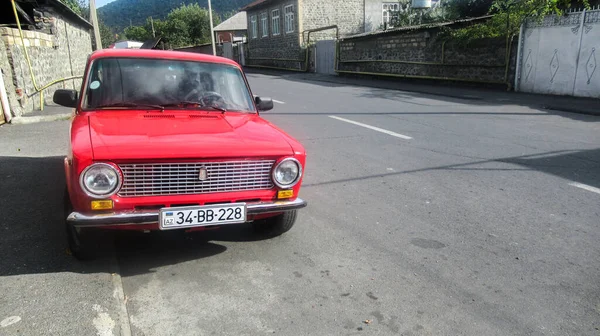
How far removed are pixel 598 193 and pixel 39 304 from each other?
18.3 feet

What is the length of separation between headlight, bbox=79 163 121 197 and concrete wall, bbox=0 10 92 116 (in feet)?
30.2

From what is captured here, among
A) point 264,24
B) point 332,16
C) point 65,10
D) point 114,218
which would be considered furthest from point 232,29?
point 114,218

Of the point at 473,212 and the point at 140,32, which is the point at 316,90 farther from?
the point at 140,32

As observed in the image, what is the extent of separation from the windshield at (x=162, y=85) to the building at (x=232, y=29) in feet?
199

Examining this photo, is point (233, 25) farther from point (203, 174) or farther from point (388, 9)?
point (203, 174)

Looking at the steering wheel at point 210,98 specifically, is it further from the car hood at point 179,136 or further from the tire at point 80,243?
the tire at point 80,243

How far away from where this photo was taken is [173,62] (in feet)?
15.2

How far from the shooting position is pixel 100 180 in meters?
3.16

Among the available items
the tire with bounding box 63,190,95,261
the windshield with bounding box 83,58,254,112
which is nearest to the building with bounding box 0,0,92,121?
the windshield with bounding box 83,58,254,112

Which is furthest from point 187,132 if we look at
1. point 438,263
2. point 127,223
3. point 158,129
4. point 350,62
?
point 350,62

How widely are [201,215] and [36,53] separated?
12595mm

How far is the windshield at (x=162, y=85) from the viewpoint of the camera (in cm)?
430

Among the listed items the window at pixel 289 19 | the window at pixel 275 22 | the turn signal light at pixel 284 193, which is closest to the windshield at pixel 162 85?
the turn signal light at pixel 284 193

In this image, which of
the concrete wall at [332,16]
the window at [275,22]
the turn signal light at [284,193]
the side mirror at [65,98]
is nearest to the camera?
the turn signal light at [284,193]
